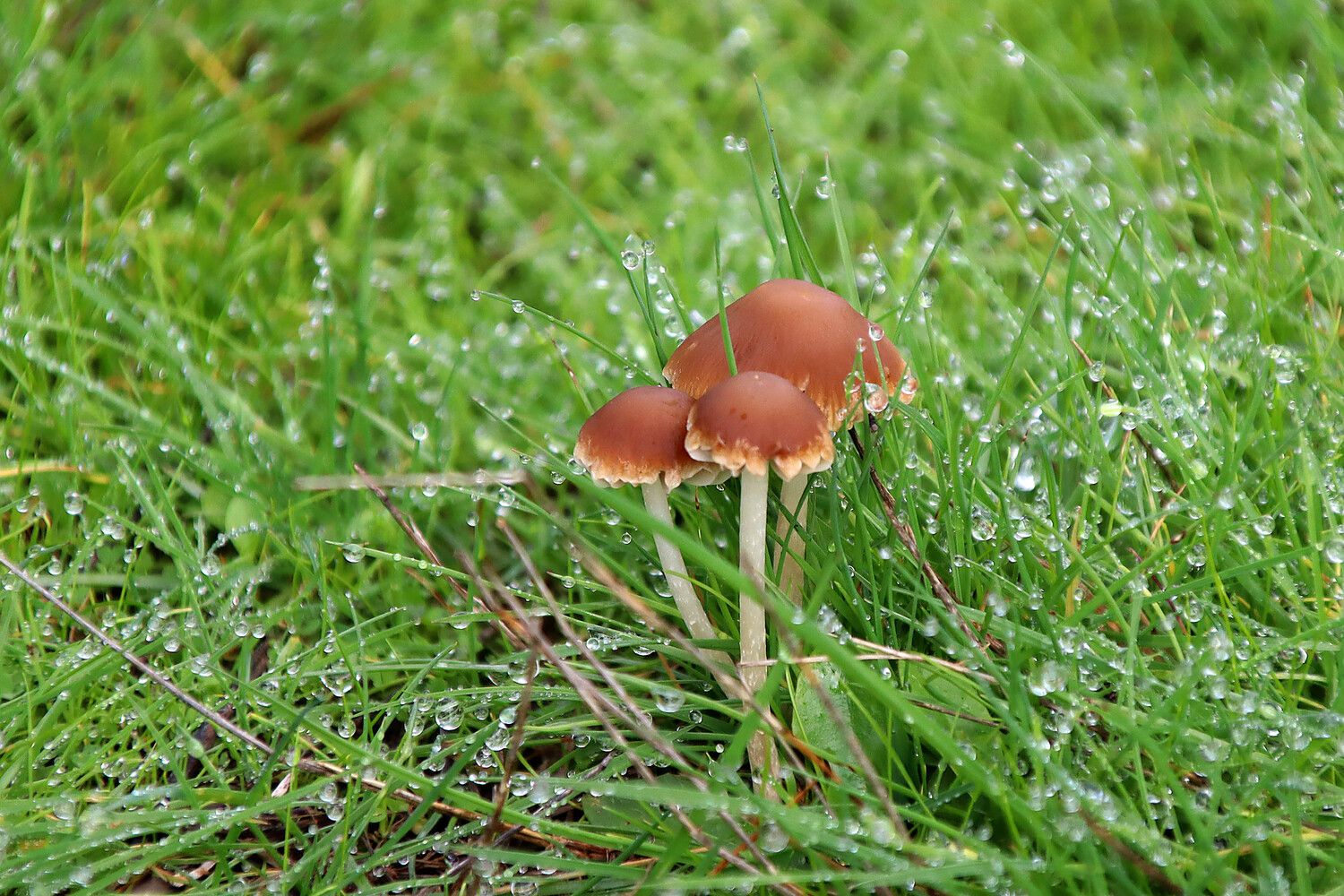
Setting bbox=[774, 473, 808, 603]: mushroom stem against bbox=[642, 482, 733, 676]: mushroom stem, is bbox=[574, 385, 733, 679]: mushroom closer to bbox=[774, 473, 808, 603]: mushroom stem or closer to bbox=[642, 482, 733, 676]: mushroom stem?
bbox=[642, 482, 733, 676]: mushroom stem

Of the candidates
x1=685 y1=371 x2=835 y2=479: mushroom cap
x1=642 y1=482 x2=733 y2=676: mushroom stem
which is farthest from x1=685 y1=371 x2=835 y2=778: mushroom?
x1=642 y1=482 x2=733 y2=676: mushroom stem

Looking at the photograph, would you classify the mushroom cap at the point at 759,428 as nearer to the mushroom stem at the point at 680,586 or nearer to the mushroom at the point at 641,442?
the mushroom at the point at 641,442

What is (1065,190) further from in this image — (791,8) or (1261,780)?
(791,8)

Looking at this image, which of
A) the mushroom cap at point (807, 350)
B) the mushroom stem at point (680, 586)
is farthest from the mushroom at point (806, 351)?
the mushroom stem at point (680, 586)

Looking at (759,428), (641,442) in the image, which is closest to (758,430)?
(759,428)

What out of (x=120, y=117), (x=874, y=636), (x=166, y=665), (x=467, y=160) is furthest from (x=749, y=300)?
(x=120, y=117)

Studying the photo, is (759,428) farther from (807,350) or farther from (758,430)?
(807,350)
